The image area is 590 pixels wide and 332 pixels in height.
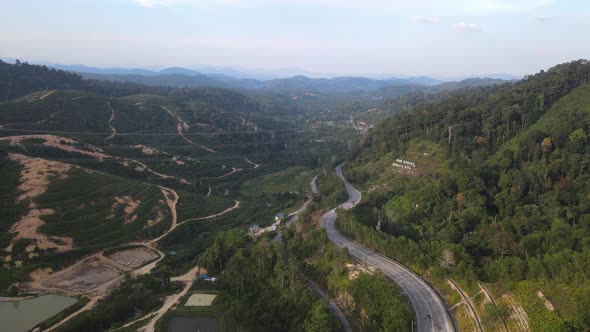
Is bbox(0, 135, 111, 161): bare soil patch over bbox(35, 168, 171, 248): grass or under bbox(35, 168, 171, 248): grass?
over

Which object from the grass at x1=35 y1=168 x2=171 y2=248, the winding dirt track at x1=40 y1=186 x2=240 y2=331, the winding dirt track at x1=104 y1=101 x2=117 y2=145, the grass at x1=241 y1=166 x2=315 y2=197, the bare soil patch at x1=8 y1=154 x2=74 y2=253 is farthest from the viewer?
the winding dirt track at x1=104 y1=101 x2=117 y2=145

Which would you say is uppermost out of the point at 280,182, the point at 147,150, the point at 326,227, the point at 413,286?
the point at 147,150

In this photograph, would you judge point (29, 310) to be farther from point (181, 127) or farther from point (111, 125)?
point (181, 127)

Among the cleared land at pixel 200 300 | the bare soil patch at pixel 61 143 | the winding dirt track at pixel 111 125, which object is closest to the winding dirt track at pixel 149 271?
the cleared land at pixel 200 300

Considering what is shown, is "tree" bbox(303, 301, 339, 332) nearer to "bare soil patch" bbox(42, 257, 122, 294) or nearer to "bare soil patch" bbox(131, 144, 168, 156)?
"bare soil patch" bbox(42, 257, 122, 294)

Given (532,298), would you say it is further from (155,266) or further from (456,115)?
(456,115)

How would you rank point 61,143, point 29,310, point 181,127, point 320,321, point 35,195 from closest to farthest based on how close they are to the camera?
point 320,321
point 29,310
point 35,195
point 61,143
point 181,127

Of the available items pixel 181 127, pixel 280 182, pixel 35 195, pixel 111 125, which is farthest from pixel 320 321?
pixel 181 127

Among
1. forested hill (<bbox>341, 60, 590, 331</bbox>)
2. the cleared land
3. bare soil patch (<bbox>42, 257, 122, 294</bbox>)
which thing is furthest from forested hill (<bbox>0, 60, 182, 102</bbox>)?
forested hill (<bbox>341, 60, 590, 331</bbox>)
